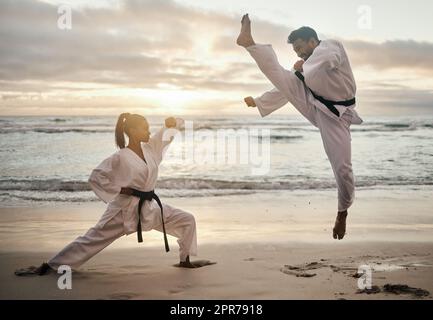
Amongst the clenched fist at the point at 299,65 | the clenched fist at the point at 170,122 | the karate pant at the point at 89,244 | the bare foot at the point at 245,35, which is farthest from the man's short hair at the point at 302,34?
the karate pant at the point at 89,244

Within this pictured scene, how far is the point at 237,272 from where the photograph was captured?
205 inches

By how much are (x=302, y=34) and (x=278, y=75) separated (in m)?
0.41

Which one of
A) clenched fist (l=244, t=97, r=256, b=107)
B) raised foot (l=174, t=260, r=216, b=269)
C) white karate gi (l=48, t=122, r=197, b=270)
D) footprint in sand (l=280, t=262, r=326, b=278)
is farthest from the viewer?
raised foot (l=174, t=260, r=216, b=269)

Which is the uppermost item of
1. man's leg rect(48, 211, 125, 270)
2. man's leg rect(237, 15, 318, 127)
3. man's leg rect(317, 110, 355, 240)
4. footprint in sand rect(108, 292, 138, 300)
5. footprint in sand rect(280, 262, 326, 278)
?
man's leg rect(237, 15, 318, 127)

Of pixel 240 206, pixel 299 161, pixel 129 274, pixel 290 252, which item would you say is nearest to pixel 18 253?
pixel 129 274

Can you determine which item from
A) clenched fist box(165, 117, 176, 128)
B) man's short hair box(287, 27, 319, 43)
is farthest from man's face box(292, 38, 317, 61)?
clenched fist box(165, 117, 176, 128)

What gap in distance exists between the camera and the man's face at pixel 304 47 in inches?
178

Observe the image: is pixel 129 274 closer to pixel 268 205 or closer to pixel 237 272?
pixel 237 272

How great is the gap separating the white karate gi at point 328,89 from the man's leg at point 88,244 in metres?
1.96

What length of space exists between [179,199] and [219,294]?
5.98 metres

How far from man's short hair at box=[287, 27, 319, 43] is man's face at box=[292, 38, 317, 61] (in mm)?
26

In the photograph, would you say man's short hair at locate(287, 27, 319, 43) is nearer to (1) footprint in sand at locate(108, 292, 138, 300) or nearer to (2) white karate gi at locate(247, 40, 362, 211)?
(2) white karate gi at locate(247, 40, 362, 211)

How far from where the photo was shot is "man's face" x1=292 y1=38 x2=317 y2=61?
14.9 feet

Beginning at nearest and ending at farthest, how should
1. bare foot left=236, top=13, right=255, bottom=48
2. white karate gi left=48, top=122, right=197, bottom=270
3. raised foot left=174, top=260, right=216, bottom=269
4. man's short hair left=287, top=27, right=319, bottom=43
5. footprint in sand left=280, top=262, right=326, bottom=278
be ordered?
1. bare foot left=236, top=13, right=255, bottom=48
2. man's short hair left=287, top=27, right=319, bottom=43
3. white karate gi left=48, top=122, right=197, bottom=270
4. footprint in sand left=280, top=262, right=326, bottom=278
5. raised foot left=174, top=260, right=216, bottom=269
